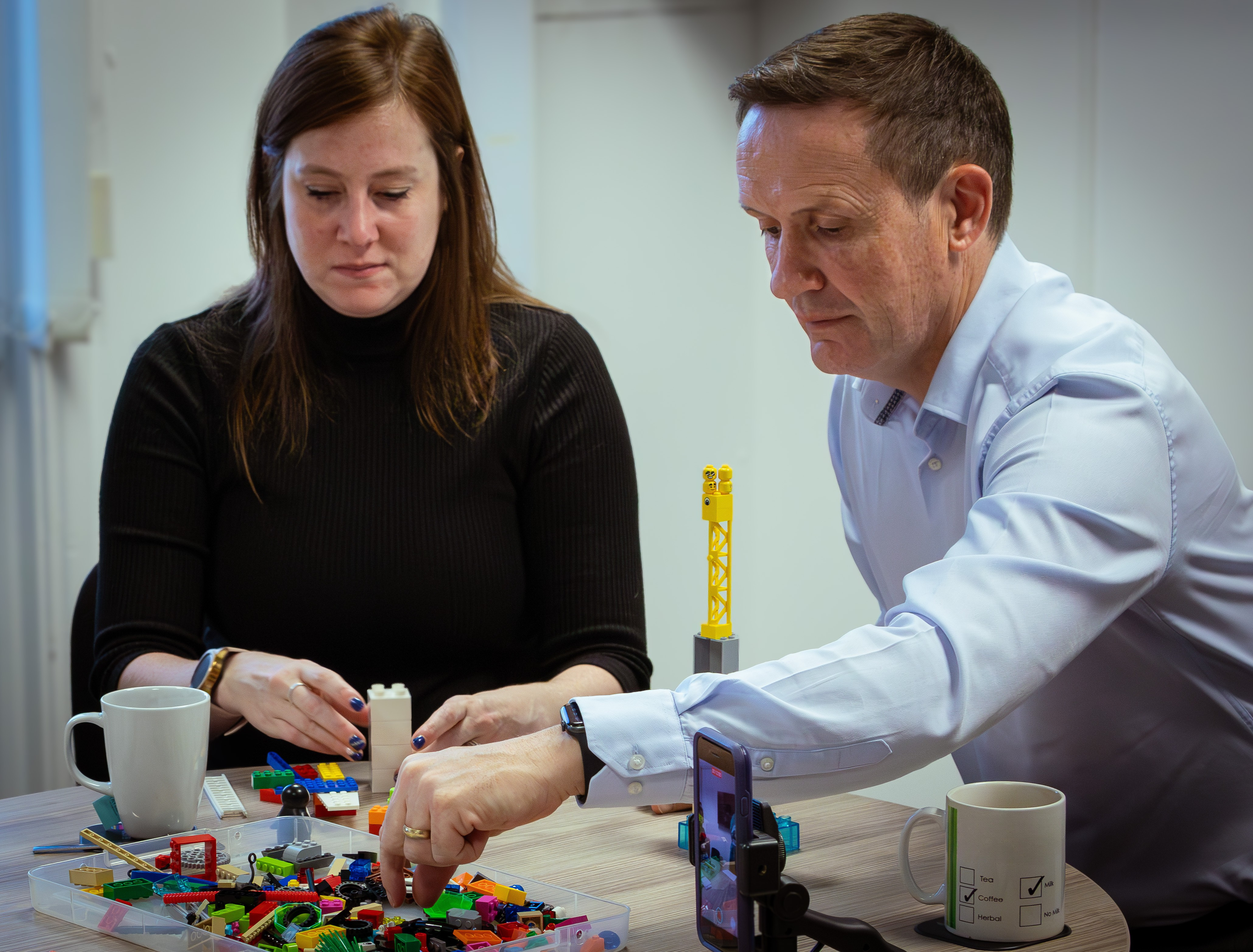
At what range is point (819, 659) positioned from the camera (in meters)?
0.88

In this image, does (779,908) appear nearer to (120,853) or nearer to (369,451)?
(120,853)

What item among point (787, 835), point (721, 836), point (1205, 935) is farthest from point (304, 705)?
point (1205, 935)

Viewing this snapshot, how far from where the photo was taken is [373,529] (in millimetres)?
1604

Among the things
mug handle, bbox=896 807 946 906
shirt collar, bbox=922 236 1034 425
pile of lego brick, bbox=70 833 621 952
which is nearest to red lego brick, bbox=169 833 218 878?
pile of lego brick, bbox=70 833 621 952

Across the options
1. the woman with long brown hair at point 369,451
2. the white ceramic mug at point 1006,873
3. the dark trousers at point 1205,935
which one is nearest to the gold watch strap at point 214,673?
the woman with long brown hair at point 369,451

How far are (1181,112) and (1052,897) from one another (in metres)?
1.94

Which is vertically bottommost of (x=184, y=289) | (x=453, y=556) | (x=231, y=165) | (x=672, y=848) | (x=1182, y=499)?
(x=672, y=848)

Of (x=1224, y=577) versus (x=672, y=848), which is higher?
(x=1224, y=577)

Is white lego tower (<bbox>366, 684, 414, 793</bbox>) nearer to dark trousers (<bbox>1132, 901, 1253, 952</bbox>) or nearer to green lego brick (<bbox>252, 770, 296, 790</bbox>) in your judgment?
green lego brick (<bbox>252, 770, 296, 790</bbox>)

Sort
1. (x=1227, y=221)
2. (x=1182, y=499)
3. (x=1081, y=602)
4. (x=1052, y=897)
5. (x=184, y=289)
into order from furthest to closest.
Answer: (x=184, y=289) < (x=1227, y=221) < (x=1182, y=499) < (x=1081, y=602) < (x=1052, y=897)

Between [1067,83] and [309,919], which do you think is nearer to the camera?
[309,919]

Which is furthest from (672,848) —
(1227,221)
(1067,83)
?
(1067,83)

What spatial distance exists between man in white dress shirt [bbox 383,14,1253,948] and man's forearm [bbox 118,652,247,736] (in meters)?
0.61

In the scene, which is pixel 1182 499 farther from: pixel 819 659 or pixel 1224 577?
pixel 819 659
